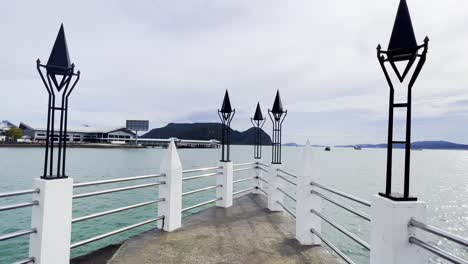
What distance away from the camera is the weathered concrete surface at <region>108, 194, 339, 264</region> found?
11.1 ft

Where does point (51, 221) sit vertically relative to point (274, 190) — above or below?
above

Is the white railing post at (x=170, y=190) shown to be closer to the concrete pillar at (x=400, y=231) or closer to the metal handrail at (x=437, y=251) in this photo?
the concrete pillar at (x=400, y=231)

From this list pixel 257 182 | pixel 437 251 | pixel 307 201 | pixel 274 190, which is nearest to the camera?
pixel 437 251

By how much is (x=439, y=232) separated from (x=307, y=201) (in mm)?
2141

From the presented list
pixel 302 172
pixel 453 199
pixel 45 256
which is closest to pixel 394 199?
pixel 302 172

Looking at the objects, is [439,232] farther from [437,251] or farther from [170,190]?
[170,190]

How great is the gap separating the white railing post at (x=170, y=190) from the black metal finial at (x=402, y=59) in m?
3.12

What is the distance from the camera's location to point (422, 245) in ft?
6.24

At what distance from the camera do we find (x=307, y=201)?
150 inches

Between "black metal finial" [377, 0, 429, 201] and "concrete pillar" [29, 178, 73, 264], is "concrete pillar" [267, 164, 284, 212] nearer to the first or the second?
"black metal finial" [377, 0, 429, 201]

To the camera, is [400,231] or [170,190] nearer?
[400,231]

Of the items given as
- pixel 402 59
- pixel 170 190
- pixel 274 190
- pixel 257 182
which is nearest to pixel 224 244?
pixel 170 190

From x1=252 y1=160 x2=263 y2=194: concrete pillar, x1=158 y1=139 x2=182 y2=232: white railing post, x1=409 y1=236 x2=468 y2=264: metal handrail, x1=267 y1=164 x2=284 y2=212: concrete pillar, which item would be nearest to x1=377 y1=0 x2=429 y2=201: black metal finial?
x1=409 y1=236 x2=468 y2=264: metal handrail

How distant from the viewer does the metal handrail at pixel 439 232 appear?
1.58 meters
